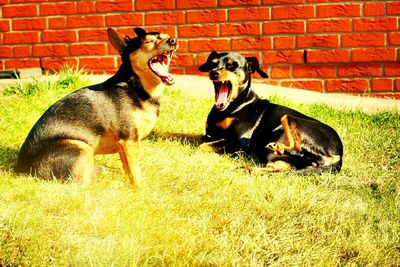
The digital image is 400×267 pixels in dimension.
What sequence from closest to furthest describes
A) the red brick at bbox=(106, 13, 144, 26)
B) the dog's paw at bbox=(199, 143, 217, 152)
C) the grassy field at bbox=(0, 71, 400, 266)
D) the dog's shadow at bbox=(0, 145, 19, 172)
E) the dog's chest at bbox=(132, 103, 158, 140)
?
1. the grassy field at bbox=(0, 71, 400, 266)
2. the dog's chest at bbox=(132, 103, 158, 140)
3. the dog's shadow at bbox=(0, 145, 19, 172)
4. the dog's paw at bbox=(199, 143, 217, 152)
5. the red brick at bbox=(106, 13, 144, 26)

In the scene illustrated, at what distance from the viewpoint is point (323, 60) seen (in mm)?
6141

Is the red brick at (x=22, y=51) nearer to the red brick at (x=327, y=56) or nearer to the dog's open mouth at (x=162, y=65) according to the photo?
the red brick at (x=327, y=56)

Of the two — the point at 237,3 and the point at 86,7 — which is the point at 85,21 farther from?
the point at 237,3

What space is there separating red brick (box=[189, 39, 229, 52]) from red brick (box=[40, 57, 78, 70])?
1.37 meters

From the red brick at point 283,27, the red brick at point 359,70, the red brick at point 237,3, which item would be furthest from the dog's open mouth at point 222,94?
the red brick at point 359,70

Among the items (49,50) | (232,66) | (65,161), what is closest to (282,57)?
(232,66)

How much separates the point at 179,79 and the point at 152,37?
263 centimetres

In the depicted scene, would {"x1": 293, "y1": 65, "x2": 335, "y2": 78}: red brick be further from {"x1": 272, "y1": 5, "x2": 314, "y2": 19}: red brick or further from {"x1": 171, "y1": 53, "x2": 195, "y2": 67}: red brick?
{"x1": 171, "y1": 53, "x2": 195, "y2": 67}: red brick

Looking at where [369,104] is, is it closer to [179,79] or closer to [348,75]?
[348,75]

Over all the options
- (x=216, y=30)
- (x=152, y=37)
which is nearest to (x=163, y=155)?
(x=152, y=37)

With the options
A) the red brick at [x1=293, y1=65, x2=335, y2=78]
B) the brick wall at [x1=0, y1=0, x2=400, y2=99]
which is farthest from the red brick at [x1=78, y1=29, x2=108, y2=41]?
the red brick at [x1=293, y1=65, x2=335, y2=78]

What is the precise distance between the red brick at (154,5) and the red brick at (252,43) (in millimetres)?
819

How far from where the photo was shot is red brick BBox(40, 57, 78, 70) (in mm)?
6582

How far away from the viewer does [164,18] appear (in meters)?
6.36
